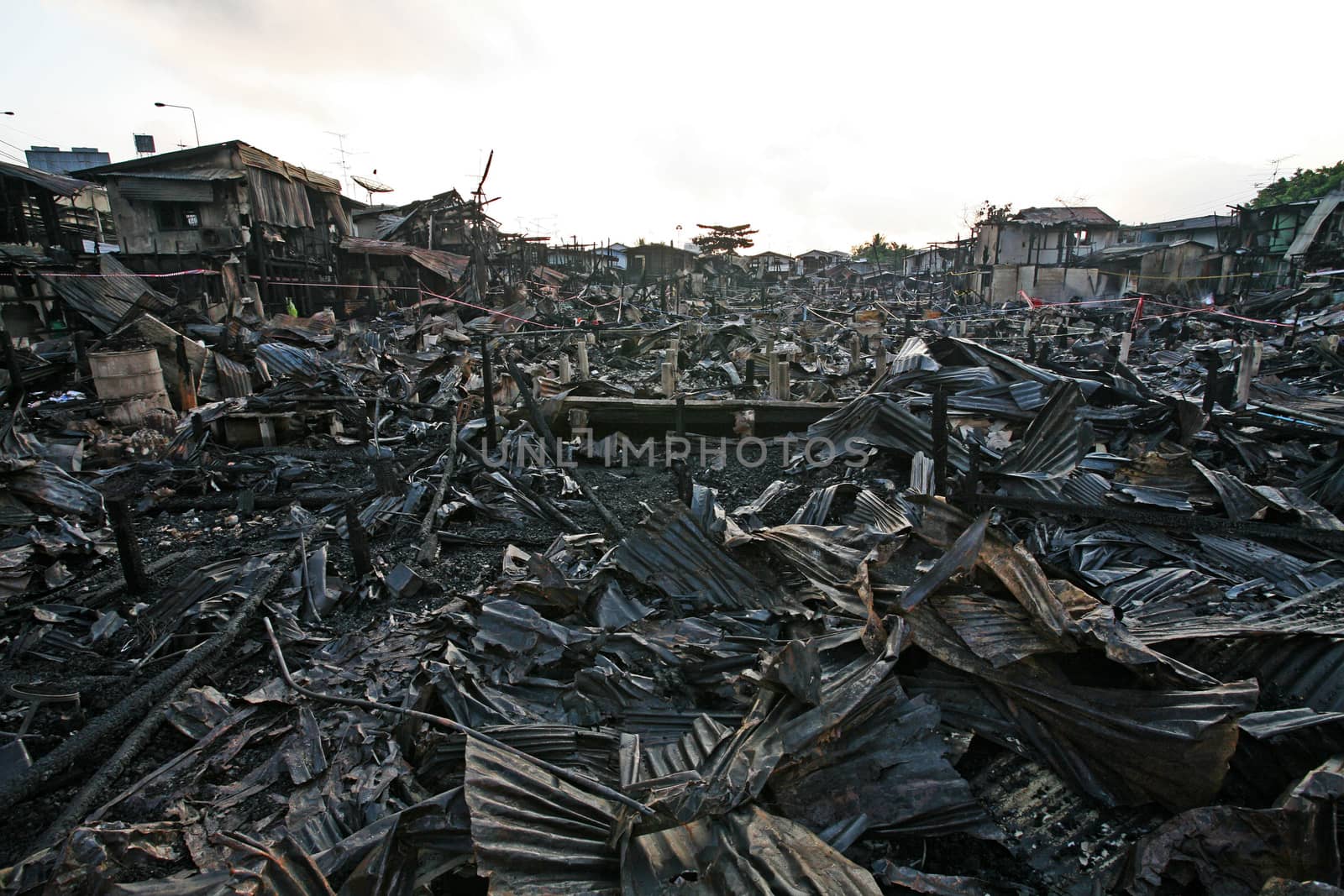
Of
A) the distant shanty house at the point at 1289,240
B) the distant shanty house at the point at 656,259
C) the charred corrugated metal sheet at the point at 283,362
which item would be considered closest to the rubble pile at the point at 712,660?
the charred corrugated metal sheet at the point at 283,362

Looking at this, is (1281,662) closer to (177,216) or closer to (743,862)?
(743,862)

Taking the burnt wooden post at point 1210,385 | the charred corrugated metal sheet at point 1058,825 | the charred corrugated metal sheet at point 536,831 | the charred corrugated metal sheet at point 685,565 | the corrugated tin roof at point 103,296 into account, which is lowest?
the charred corrugated metal sheet at point 1058,825

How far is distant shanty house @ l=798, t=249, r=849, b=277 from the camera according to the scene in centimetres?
5994

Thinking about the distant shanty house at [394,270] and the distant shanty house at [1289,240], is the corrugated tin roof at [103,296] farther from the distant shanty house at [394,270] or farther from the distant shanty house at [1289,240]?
the distant shanty house at [1289,240]

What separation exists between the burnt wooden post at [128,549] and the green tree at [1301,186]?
150ft

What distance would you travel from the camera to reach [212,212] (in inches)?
849

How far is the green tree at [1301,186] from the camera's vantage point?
3309cm

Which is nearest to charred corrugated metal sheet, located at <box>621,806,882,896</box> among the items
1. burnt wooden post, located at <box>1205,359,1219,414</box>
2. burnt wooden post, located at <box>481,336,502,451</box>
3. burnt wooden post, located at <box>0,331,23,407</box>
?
burnt wooden post, located at <box>481,336,502,451</box>

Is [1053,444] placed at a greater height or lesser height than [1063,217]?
lesser

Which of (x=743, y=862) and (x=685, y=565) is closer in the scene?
(x=743, y=862)

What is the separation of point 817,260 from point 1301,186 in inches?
1336

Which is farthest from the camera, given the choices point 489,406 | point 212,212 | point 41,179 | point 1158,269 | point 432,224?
point 1158,269

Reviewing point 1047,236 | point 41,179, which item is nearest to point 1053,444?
point 41,179

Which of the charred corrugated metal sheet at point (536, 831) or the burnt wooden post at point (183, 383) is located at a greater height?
the burnt wooden post at point (183, 383)
